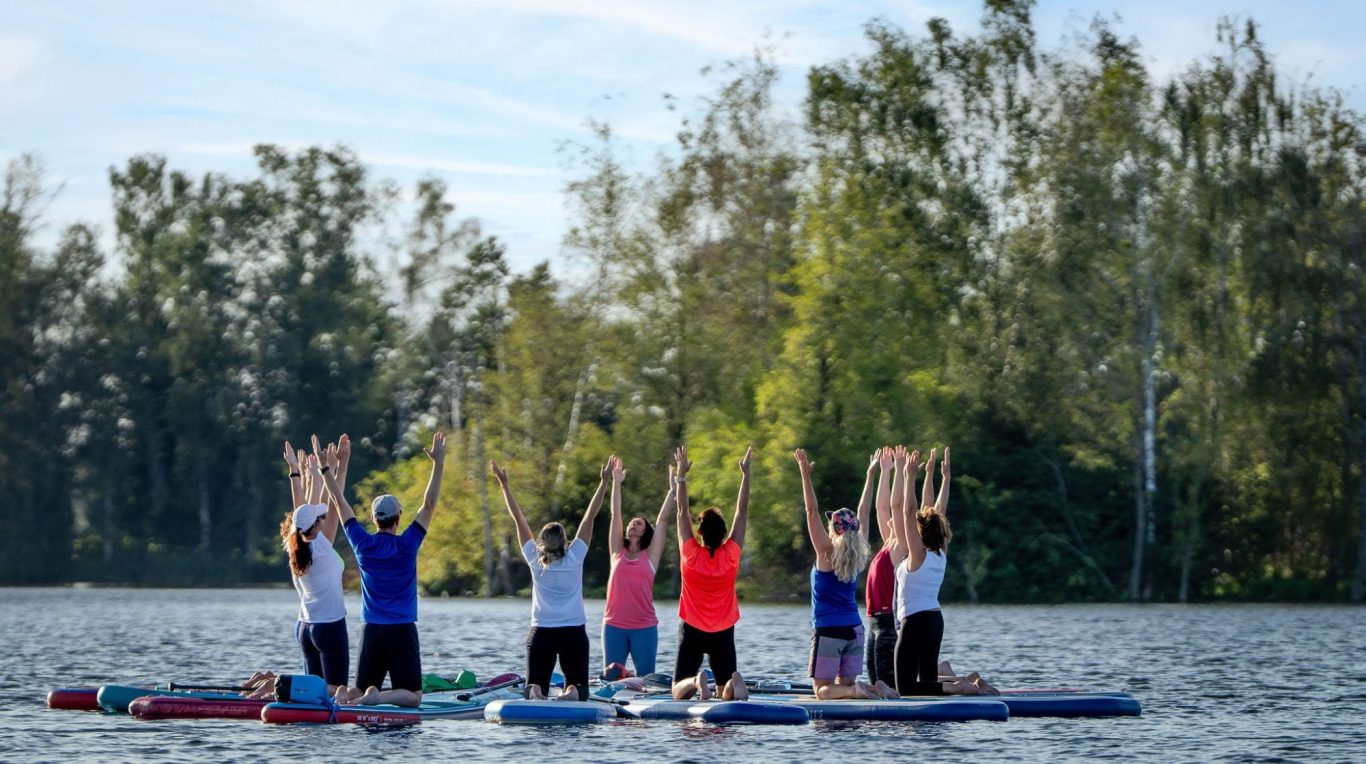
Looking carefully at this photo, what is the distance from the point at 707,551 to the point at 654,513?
165ft

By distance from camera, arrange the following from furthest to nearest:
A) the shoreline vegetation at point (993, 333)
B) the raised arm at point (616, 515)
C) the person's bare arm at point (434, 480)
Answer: the shoreline vegetation at point (993, 333), the raised arm at point (616, 515), the person's bare arm at point (434, 480)

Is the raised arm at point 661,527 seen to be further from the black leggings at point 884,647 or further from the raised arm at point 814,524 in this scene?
the black leggings at point 884,647

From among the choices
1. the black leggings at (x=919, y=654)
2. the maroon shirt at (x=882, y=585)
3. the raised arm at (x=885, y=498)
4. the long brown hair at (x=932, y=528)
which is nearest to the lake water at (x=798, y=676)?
the black leggings at (x=919, y=654)

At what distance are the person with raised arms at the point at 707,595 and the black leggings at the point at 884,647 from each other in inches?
60.2

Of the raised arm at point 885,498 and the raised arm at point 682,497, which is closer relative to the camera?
the raised arm at point 682,497

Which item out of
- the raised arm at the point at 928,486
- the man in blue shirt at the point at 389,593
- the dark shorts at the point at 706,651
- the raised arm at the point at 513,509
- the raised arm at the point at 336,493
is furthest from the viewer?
the raised arm at the point at 928,486

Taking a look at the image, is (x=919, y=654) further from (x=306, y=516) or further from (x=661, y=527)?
(x=306, y=516)

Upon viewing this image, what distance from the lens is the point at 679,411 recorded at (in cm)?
6919

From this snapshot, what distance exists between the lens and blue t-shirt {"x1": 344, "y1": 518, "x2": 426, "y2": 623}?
18.5m

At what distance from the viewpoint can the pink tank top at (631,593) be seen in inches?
899

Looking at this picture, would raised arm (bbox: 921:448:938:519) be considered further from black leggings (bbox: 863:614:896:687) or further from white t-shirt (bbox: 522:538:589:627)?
white t-shirt (bbox: 522:538:589:627)

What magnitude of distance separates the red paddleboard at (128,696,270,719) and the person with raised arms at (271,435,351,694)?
107 cm

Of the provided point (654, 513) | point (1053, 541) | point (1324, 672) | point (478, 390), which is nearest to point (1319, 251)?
point (1053, 541)

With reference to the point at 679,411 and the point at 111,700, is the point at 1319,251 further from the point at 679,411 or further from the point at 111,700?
the point at 111,700
